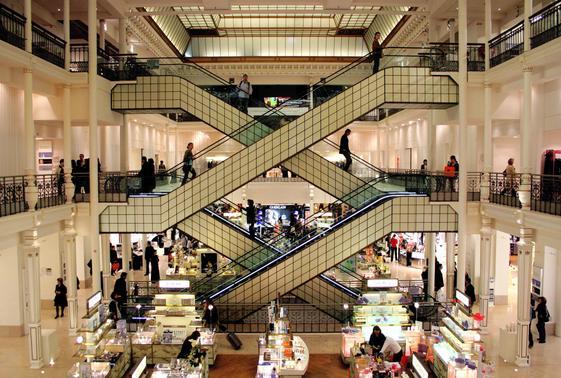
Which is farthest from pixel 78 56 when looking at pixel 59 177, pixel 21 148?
pixel 59 177

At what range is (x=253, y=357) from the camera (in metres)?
14.3

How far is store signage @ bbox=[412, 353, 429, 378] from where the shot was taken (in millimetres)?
10748

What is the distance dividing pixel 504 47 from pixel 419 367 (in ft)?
32.6

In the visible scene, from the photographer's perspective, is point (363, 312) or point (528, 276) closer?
point (528, 276)

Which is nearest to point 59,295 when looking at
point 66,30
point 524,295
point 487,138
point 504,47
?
point 66,30

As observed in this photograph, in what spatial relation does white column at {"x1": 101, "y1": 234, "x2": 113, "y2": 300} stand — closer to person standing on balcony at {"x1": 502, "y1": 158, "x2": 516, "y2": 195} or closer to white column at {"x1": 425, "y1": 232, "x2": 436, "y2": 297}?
white column at {"x1": 425, "y1": 232, "x2": 436, "y2": 297}

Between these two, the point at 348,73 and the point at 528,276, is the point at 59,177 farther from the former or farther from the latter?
the point at 528,276

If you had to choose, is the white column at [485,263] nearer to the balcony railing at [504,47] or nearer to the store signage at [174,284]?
the balcony railing at [504,47]

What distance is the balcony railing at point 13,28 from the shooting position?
12.2m

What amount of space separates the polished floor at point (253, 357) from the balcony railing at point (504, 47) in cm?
820

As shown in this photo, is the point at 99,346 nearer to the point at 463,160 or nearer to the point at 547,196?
the point at 463,160

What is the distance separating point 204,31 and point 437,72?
1830 centimetres

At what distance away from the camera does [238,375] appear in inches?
514

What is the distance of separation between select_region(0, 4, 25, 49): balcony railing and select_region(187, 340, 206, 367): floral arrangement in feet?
28.0
